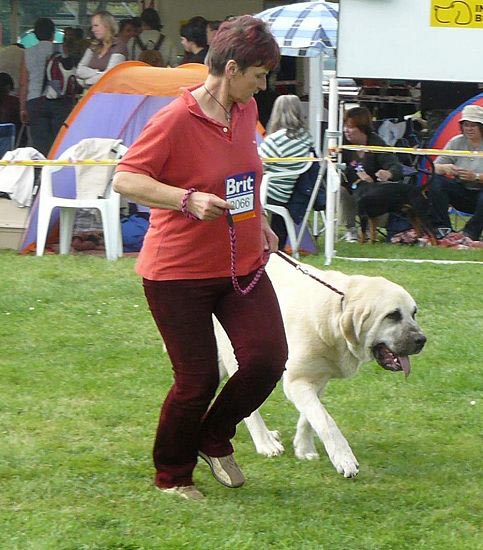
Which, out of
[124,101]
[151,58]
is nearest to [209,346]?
[124,101]

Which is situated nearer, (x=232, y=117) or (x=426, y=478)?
(x=232, y=117)

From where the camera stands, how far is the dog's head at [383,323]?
13.9 feet

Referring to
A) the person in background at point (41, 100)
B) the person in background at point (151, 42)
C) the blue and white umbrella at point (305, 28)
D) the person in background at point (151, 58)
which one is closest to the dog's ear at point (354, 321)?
the blue and white umbrella at point (305, 28)

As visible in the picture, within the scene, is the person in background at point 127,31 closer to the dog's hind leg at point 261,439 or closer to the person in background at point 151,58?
the person in background at point 151,58

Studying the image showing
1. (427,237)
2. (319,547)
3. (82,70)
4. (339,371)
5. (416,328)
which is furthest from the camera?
(82,70)

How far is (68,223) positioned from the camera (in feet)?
31.9

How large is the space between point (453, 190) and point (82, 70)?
4.05m

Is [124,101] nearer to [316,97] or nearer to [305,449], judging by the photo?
[316,97]

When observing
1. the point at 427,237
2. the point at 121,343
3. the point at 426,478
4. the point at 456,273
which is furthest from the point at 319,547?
the point at 427,237

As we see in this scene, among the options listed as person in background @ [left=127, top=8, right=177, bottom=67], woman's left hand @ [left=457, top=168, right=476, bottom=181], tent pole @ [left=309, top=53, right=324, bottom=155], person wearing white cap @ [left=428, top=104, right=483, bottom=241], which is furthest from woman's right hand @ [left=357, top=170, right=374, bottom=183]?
person in background @ [left=127, top=8, right=177, bottom=67]

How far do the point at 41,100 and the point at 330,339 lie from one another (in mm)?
8600

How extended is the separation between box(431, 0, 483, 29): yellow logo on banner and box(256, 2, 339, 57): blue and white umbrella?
1.67 m

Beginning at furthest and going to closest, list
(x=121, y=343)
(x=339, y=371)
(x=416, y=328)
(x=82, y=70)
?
1. (x=82, y=70)
2. (x=121, y=343)
3. (x=339, y=371)
4. (x=416, y=328)

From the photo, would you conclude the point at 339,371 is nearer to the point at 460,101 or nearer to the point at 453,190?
the point at 453,190
